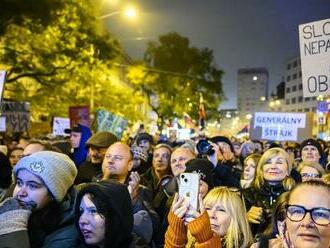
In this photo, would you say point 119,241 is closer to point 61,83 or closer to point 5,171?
point 5,171

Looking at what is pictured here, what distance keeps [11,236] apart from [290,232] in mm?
1531

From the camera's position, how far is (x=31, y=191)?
3.68m

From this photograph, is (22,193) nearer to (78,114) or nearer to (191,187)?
(191,187)

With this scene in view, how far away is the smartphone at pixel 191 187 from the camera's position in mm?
3174

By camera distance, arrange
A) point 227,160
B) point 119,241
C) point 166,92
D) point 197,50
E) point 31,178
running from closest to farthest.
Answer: point 119,241 → point 31,178 → point 227,160 → point 166,92 → point 197,50

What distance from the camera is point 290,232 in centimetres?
266

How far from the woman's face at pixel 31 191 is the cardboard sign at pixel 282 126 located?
29.9 feet

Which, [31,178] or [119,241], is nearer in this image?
[119,241]

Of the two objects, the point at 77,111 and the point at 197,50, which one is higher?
the point at 197,50

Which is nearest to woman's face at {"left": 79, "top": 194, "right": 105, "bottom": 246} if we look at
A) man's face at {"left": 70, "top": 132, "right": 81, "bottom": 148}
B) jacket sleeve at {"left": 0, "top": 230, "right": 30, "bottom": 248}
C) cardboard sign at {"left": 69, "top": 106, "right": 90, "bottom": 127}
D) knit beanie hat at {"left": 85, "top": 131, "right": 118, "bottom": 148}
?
jacket sleeve at {"left": 0, "top": 230, "right": 30, "bottom": 248}

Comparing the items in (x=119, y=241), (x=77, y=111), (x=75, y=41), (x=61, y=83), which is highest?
(x=75, y=41)

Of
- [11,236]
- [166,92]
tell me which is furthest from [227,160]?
[166,92]

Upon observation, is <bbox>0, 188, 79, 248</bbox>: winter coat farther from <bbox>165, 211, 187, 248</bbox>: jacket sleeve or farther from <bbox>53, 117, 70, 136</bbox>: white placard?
<bbox>53, 117, 70, 136</bbox>: white placard

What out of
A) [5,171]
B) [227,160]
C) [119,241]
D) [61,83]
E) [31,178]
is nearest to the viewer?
[119,241]
